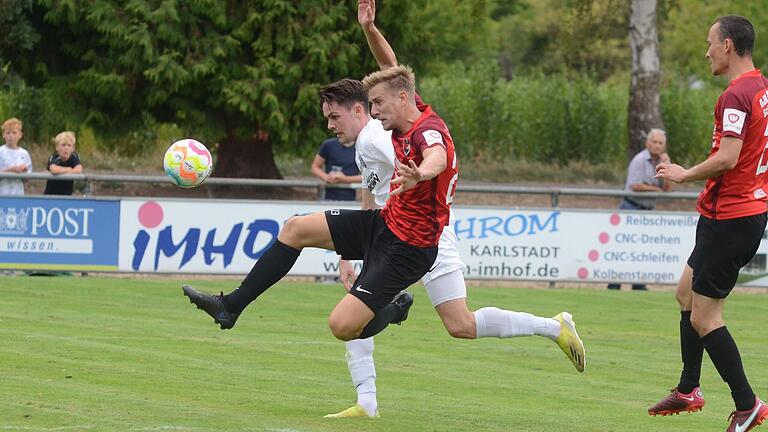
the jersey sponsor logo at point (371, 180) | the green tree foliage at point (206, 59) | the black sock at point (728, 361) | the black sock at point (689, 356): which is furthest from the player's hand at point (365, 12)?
the green tree foliage at point (206, 59)

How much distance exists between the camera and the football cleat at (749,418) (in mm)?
7914

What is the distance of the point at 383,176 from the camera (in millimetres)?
8844

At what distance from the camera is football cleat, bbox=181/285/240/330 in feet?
26.9

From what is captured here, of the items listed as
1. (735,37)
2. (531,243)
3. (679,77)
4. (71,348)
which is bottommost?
(679,77)

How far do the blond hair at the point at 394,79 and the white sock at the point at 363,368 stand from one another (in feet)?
5.21

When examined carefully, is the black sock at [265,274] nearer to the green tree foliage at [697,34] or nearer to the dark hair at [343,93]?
the dark hair at [343,93]

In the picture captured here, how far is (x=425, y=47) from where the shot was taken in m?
26.4

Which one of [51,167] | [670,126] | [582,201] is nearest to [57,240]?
[51,167]

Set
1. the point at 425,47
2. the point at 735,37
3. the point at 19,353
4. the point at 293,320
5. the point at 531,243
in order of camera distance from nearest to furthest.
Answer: the point at 735,37 < the point at 19,353 < the point at 293,320 < the point at 531,243 < the point at 425,47

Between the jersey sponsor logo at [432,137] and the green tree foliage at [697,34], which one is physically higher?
the jersey sponsor logo at [432,137]

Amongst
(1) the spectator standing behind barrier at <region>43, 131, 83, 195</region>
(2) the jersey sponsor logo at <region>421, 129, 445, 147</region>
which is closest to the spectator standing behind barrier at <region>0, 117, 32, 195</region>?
(1) the spectator standing behind barrier at <region>43, 131, 83, 195</region>

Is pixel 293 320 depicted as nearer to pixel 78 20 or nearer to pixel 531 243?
pixel 531 243

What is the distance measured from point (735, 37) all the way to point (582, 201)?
61.9ft

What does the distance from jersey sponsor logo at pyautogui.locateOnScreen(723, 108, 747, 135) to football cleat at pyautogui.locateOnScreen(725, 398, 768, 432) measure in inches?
63.1
